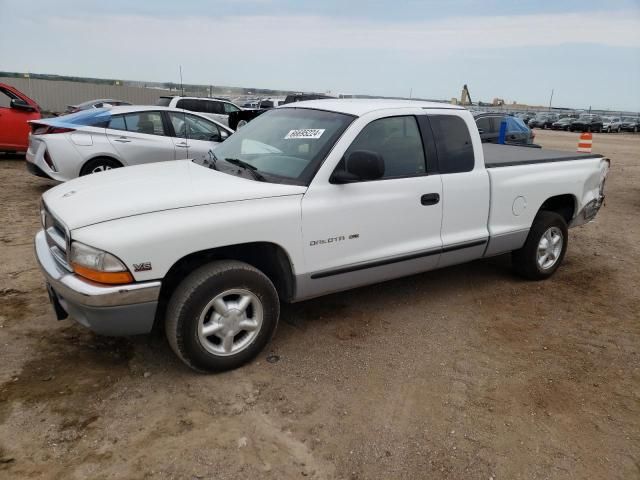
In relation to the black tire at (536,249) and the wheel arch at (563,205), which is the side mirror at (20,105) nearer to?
the black tire at (536,249)

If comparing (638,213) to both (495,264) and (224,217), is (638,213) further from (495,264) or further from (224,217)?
(224,217)

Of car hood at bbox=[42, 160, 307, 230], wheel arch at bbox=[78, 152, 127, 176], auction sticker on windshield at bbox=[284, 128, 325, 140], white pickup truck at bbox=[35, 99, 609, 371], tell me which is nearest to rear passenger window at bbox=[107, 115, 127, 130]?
wheel arch at bbox=[78, 152, 127, 176]

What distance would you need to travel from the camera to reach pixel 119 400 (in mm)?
3039

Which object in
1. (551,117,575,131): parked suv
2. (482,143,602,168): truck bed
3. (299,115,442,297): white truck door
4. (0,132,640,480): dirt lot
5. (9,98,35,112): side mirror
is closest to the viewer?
(0,132,640,480): dirt lot

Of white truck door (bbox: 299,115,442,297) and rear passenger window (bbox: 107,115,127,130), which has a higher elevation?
rear passenger window (bbox: 107,115,127,130)

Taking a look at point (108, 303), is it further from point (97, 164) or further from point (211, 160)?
point (97, 164)

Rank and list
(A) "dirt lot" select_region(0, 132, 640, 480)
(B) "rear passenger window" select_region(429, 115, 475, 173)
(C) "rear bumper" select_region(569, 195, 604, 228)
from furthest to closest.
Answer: (C) "rear bumper" select_region(569, 195, 604, 228)
(B) "rear passenger window" select_region(429, 115, 475, 173)
(A) "dirt lot" select_region(0, 132, 640, 480)

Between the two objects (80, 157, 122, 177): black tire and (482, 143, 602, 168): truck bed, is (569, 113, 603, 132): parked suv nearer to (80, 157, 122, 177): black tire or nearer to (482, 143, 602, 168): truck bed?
(482, 143, 602, 168): truck bed

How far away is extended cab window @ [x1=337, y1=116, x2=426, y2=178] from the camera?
379 centimetres

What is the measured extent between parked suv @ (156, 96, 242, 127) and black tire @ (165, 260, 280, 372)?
37.7ft

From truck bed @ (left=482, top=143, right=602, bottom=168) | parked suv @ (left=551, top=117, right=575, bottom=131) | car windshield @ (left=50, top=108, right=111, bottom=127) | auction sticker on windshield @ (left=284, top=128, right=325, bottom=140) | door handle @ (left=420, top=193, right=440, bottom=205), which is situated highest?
auction sticker on windshield @ (left=284, top=128, right=325, bottom=140)

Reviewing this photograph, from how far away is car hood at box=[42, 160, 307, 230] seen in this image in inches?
119

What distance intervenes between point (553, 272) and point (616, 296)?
2.03 ft

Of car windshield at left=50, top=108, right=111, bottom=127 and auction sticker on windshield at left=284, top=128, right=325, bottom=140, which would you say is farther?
car windshield at left=50, top=108, right=111, bottom=127
